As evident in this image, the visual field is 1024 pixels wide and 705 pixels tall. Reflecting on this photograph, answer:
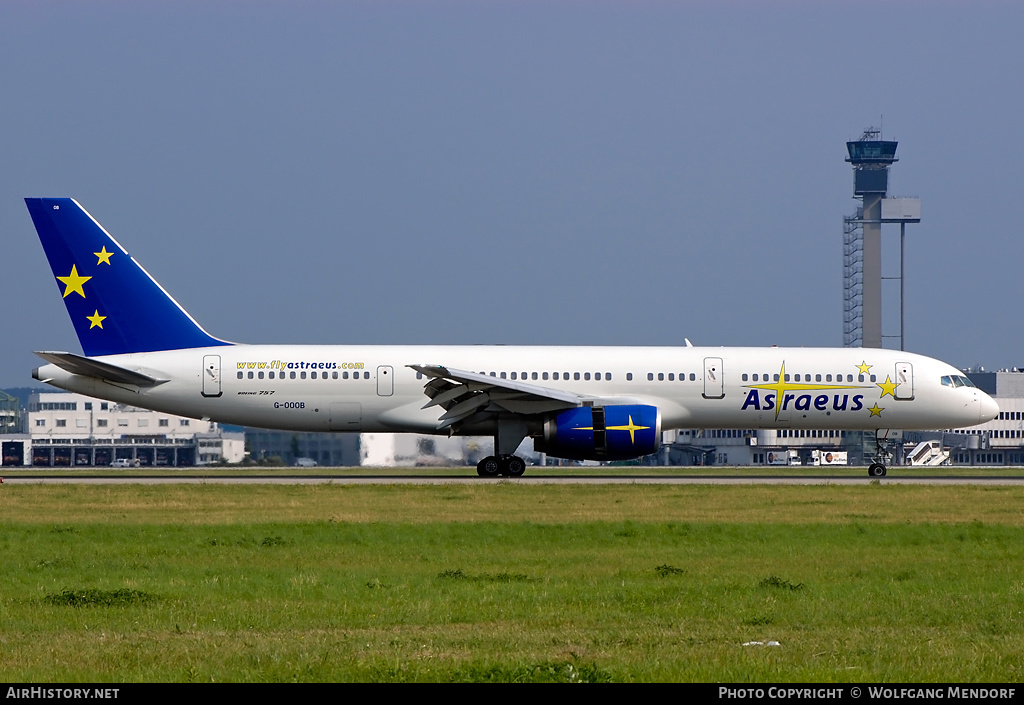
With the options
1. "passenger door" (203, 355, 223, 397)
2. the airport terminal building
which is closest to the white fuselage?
"passenger door" (203, 355, 223, 397)

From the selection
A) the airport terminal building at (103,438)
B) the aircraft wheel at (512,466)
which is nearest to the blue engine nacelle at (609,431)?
the aircraft wheel at (512,466)

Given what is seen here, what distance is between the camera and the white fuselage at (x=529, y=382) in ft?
115

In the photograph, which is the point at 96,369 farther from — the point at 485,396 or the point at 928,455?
the point at 928,455

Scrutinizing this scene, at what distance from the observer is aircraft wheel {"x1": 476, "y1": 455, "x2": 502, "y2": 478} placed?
35.7 m

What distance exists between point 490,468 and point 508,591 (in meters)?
21.7

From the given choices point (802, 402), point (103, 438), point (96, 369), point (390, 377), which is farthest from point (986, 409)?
point (103, 438)

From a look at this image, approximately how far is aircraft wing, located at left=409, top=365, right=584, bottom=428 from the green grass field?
22.3 feet

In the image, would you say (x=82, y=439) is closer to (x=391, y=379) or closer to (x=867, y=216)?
(x=391, y=379)

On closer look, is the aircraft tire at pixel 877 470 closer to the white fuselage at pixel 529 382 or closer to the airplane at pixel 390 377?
the white fuselage at pixel 529 382

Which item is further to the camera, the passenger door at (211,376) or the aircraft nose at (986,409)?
the aircraft nose at (986,409)

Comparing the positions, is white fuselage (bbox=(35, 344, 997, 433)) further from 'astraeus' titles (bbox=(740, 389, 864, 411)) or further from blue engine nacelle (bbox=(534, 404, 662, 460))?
blue engine nacelle (bbox=(534, 404, 662, 460))

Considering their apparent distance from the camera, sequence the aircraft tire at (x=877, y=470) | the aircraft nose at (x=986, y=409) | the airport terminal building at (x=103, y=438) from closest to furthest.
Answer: the aircraft nose at (x=986, y=409), the aircraft tire at (x=877, y=470), the airport terminal building at (x=103, y=438)

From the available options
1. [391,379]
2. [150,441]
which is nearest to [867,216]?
[150,441]

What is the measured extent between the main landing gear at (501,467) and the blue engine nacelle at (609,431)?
2348mm
